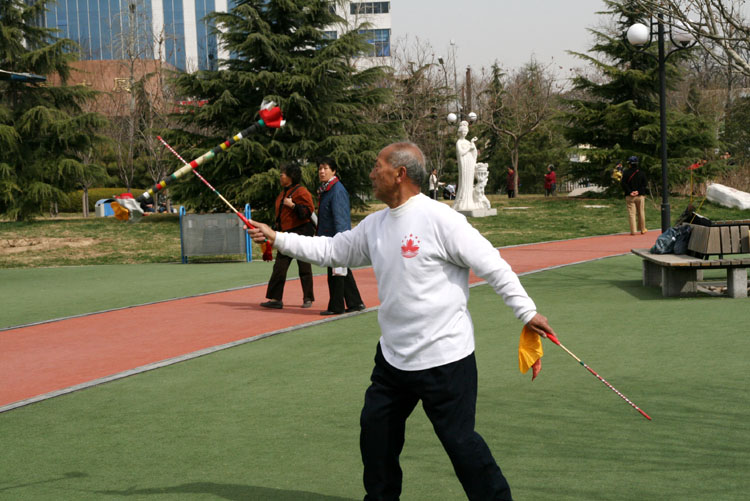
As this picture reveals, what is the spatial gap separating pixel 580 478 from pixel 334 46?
26.1m

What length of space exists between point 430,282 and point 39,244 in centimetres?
2267

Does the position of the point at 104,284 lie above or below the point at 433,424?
below

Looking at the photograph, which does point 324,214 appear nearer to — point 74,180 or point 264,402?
point 264,402

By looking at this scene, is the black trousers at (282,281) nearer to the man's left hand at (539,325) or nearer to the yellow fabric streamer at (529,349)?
the yellow fabric streamer at (529,349)

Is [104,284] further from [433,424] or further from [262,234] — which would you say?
[433,424]

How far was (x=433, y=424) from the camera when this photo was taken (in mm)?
3777

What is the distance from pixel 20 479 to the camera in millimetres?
4828

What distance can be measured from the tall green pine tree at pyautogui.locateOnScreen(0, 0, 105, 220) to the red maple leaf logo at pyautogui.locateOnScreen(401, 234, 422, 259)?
2968 cm

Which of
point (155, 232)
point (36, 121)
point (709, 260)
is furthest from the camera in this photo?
point (36, 121)

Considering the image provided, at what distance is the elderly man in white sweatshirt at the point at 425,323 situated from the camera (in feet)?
12.2

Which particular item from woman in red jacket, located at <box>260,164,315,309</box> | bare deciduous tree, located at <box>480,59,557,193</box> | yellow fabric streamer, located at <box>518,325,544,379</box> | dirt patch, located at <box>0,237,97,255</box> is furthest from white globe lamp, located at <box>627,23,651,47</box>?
bare deciduous tree, located at <box>480,59,557,193</box>

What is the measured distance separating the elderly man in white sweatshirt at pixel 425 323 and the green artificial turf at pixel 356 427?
2.12 ft

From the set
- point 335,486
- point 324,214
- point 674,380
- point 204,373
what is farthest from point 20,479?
point 324,214

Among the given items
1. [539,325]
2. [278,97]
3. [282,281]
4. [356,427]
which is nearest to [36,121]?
[278,97]
